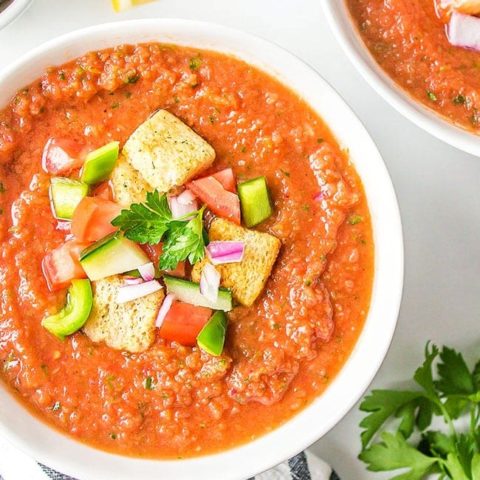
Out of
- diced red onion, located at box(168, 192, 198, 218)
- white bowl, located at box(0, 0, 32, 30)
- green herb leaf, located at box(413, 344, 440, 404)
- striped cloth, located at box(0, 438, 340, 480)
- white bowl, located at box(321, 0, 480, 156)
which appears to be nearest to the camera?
white bowl, located at box(321, 0, 480, 156)

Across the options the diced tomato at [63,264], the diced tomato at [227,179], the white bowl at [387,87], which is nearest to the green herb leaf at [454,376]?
the white bowl at [387,87]

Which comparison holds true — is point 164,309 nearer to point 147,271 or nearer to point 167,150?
point 147,271

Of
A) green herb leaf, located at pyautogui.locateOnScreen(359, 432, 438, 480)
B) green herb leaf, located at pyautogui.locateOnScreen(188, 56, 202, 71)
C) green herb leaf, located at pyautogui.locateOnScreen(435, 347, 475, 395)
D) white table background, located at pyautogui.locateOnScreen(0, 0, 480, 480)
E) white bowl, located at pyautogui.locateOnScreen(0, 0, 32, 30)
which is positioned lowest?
green herb leaf, located at pyautogui.locateOnScreen(359, 432, 438, 480)

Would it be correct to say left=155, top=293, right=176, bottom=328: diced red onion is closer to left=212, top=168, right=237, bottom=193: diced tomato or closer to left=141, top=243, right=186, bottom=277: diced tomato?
left=141, top=243, right=186, bottom=277: diced tomato

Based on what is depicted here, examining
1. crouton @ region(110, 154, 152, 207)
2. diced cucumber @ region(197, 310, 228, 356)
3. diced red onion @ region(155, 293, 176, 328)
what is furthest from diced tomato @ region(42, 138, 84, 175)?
diced cucumber @ region(197, 310, 228, 356)

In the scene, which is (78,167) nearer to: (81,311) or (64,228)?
(64,228)

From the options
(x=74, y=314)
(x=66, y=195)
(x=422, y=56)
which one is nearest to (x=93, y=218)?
(x=66, y=195)

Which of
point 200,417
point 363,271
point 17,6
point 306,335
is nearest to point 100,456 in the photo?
point 200,417
